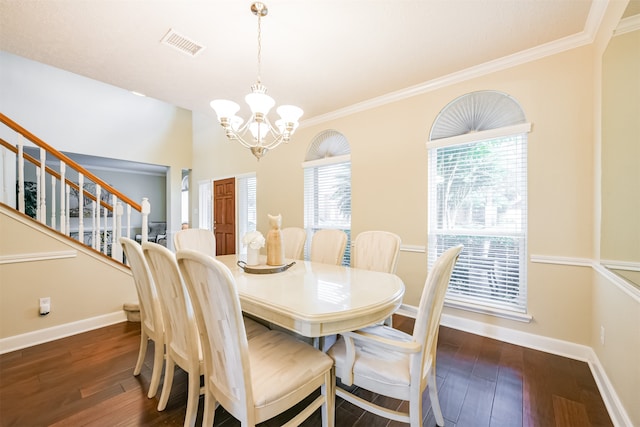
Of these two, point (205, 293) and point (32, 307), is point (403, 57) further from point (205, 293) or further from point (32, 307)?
point (32, 307)

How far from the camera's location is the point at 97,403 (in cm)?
165

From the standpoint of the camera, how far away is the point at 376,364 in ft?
4.25

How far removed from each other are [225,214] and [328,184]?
2.65 metres

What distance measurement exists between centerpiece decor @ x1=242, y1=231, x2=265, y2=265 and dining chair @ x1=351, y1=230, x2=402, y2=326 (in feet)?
2.99

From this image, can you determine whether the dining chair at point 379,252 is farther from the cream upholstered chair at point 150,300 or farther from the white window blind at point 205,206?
the white window blind at point 205,206

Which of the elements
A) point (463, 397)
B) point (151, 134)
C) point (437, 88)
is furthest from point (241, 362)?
point (151, 134)

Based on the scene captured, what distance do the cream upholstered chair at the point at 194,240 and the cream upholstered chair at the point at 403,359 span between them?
1.90m

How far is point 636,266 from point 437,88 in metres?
2.29

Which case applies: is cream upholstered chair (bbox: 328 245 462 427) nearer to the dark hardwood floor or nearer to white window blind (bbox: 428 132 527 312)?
the dark hardwood floor

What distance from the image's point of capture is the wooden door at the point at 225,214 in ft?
17.4

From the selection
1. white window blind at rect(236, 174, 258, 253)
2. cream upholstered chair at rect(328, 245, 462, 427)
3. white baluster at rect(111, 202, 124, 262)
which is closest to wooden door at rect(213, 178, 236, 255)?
white window blind at rect(236, 174, 258, 253)

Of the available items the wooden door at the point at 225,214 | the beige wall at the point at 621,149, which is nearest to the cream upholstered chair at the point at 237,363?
the beige wall at the point at 621,149

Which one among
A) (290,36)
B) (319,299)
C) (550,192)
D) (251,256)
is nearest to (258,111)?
(290,36)

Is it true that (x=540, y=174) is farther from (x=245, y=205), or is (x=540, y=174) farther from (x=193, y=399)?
(x=245, y=205)
